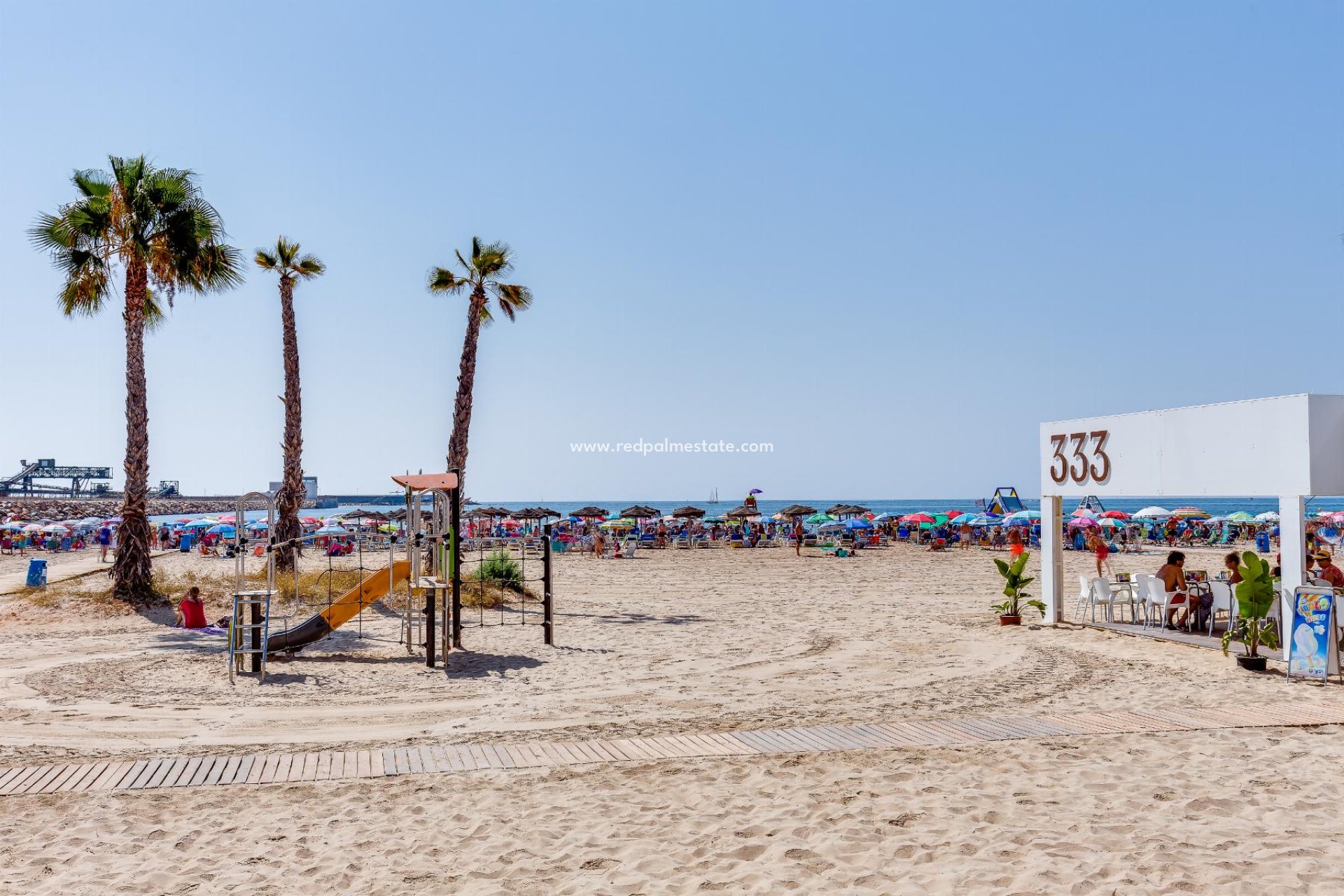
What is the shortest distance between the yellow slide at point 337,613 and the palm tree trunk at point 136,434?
554cm

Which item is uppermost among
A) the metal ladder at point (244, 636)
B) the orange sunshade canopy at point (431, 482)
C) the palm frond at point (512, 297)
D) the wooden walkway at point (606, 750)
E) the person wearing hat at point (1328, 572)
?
the palm frond at point (512, 297)

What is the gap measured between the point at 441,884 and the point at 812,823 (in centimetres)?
200

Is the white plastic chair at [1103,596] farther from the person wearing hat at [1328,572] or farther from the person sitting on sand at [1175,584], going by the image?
the person wearing hat at [1328,572]

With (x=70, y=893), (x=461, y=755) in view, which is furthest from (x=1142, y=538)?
(x=70, y=893)

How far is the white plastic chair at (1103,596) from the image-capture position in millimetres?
13867

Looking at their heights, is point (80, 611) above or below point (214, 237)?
below

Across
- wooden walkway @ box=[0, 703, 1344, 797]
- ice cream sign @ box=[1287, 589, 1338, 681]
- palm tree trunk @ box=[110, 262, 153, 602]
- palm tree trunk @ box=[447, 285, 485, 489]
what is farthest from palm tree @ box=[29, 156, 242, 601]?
ice cream sign @ box=[1287, 589, 1338, 681]

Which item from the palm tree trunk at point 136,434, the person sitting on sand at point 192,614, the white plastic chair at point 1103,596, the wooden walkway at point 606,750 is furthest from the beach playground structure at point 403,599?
the white plastic chair at point 1103,596

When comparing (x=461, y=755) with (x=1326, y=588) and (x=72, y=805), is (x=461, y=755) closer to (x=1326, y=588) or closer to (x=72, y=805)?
(x=72, y=805)

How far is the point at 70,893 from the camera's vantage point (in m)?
4.50

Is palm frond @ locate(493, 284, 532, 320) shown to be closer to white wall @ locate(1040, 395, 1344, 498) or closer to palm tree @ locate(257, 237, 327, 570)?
palm tree @ locate(257, 237, 327, 570)

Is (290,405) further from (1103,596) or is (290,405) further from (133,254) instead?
(1103,596)

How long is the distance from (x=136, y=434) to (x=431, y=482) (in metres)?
7.36

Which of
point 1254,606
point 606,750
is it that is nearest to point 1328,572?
point 1254,606
